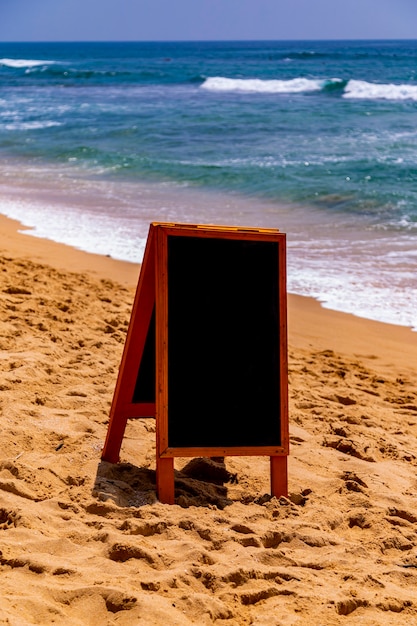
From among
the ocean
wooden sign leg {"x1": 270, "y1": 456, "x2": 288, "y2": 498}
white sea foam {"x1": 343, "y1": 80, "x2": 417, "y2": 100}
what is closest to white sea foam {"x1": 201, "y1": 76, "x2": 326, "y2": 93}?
white sea foam {"x1": 343, "y1": 80, "x2": 417, "y2": 100}

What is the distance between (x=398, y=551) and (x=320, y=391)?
2378mm

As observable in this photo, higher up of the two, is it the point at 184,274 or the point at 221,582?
the point at 184,274

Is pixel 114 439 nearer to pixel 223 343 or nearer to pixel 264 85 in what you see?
pixel 223 343

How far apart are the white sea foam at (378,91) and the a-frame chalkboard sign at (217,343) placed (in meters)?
32.2

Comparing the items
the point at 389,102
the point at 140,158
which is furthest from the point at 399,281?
the point at 389,102

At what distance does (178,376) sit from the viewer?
426 cm

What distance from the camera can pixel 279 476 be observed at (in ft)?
14.4

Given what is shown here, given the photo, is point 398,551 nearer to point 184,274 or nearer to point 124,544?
point 124,544

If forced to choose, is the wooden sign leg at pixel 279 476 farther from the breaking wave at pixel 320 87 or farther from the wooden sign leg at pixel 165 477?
the breaking wave at pixel 320 87

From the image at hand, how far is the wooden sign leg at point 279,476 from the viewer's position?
14.4ft

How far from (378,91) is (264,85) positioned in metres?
6.78

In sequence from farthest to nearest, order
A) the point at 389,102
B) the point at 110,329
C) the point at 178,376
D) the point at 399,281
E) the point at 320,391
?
the point at 389,102 < the point at 399,281 < the point at 110,329 < the point at 320,391 < the point at 178,376

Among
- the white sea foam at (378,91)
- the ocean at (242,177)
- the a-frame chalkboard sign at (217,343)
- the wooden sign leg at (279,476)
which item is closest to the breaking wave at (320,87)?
the white sea foam at (378,91)

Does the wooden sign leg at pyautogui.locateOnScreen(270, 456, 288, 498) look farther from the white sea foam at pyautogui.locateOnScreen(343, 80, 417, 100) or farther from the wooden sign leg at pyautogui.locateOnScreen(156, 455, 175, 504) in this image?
the white sea foam at pyautogui.locateOnScreen(343, 80, 417, 100)
